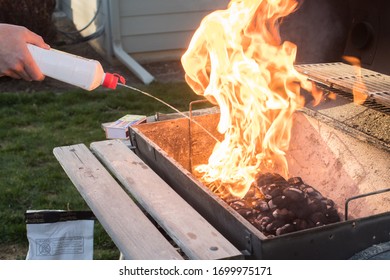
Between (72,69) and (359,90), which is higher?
(72,69)

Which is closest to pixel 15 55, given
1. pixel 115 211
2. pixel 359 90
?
pixel 115 211

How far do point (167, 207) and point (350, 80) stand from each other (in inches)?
37.9

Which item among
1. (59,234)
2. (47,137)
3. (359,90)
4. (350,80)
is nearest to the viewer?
(359,90)

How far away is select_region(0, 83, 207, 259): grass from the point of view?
3562mm

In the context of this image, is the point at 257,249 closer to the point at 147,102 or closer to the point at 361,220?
the point at 361,220

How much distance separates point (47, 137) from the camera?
468 centimetres

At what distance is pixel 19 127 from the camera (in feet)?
16.2

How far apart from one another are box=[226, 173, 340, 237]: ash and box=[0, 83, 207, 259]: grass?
1.20 meters

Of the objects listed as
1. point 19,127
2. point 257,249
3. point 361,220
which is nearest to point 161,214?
point 257,249

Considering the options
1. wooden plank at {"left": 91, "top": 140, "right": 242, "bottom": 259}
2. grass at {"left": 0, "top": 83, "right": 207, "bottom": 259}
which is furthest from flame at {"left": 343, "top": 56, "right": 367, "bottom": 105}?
grass at {"left": 0, "top": 83, "right": 207, "bottom": 259}

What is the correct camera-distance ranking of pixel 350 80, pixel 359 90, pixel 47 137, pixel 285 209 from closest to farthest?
1. pixel 285 209
2. pixel 359 90
3. pixel 350 80
4. pixel 47 137

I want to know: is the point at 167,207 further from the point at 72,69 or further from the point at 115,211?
the point at 72,69

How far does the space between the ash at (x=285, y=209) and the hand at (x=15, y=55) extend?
A: 81 centimetres

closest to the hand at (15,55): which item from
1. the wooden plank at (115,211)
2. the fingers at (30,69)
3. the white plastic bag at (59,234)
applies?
the fingers at (30,69)
